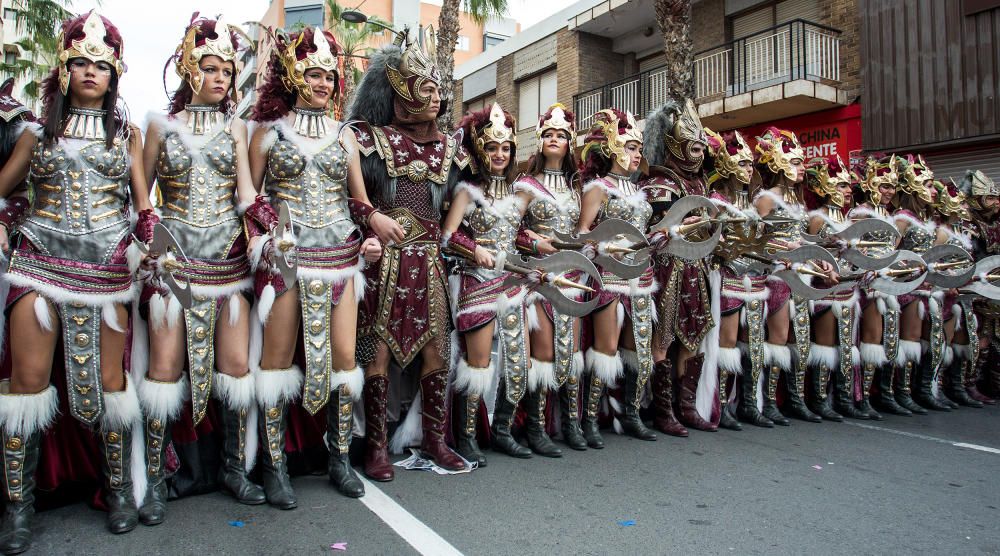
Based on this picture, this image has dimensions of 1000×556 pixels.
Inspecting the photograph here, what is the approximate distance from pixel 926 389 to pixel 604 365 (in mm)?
3874

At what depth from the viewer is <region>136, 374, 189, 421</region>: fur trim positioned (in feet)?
10.2

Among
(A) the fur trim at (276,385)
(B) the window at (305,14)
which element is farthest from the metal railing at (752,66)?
(B) the window at (305,14)

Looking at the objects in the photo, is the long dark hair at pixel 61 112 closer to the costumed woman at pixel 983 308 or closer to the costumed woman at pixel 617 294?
the costumed woman at pixel 617 294

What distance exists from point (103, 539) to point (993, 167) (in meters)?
11.9

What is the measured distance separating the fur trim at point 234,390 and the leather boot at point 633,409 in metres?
2.62

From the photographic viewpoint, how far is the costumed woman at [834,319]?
19.2 feet

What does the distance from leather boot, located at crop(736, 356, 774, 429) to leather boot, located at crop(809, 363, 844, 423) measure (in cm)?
63

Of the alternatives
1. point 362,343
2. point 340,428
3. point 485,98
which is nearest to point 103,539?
point 340,428

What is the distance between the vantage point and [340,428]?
11.7 feet

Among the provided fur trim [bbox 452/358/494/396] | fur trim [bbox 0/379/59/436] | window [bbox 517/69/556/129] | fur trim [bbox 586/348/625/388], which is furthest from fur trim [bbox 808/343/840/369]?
window [bbox 517/69/556/129]

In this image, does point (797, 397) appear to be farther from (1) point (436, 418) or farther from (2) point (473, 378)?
(1) point (436, 418)

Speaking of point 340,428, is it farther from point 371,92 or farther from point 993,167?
point 993,167

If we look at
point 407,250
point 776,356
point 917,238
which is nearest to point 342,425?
point 407,250

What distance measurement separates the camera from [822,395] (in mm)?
5871
